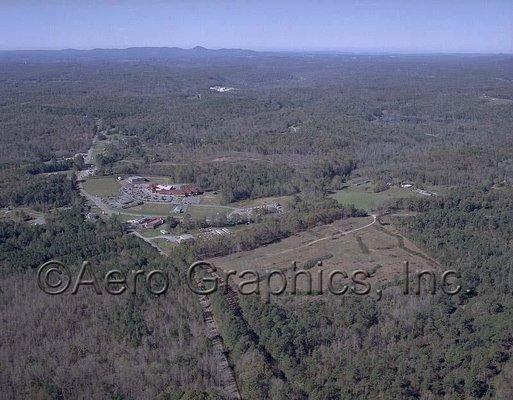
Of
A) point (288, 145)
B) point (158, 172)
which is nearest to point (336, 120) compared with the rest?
point (288, 145)

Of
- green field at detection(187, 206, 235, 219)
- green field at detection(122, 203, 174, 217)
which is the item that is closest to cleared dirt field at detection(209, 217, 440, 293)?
green field at detection(187, 206, 235, 219)

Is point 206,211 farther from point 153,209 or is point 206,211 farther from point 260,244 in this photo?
point 260,244

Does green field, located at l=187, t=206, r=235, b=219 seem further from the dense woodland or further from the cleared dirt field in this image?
the cleared dirt field

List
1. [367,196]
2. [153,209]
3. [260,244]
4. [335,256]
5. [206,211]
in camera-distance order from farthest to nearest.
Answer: [367,196] → [153,209] → [206,211] → [260,244] → [335,256]

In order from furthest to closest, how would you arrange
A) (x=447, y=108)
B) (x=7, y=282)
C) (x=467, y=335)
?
(x=447, y=108)
(x=7, y=282)
(x=467, y=335)

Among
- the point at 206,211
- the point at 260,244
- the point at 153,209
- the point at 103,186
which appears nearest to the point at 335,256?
the point at 260,244

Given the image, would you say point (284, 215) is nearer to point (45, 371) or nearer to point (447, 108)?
point (45, 371)

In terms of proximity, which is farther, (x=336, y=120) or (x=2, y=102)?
(x=2, y=102)
